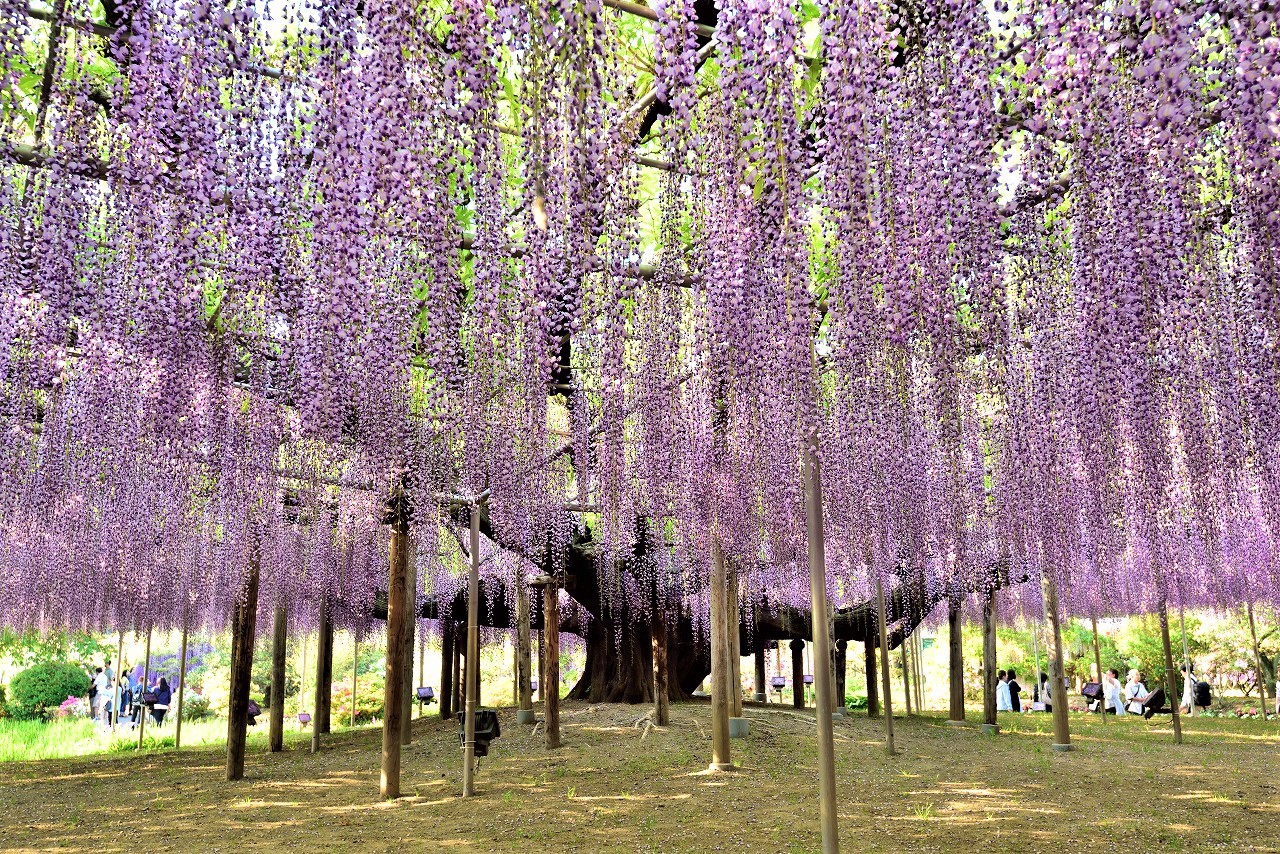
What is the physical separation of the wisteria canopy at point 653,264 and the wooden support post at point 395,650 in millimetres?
422

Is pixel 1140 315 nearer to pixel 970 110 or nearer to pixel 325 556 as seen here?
pixel 970 110

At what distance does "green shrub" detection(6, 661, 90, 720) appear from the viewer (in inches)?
746

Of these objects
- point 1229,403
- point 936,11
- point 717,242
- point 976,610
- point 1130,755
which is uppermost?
point 936,11

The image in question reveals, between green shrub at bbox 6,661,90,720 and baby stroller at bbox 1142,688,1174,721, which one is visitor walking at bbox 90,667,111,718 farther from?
baby stroller at bbox 1142,688,1174,721

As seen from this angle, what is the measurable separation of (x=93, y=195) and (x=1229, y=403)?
7987 mm

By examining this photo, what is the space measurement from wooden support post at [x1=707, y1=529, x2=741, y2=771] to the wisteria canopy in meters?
0.40

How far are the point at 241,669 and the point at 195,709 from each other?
1081 cm

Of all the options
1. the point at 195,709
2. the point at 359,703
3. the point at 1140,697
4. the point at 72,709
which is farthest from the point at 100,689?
the point at 1140,697

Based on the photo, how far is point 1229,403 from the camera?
7145 mm

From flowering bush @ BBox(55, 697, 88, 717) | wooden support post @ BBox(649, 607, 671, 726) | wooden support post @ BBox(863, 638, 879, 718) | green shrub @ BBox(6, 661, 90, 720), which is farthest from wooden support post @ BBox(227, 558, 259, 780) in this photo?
green shrub @ BBox(6, 661, 90, 720)

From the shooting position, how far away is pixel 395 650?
812 centimetres

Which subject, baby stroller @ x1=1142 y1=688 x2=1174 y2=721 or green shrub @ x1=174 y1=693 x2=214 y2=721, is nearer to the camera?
baby stroller @ x1=1142 y1=688 x2=1174 y2=721

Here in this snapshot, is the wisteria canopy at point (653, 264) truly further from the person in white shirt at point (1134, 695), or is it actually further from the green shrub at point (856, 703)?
the green shrub at point (856, 703)

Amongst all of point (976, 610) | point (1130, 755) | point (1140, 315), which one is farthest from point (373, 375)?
point (976, 610)
